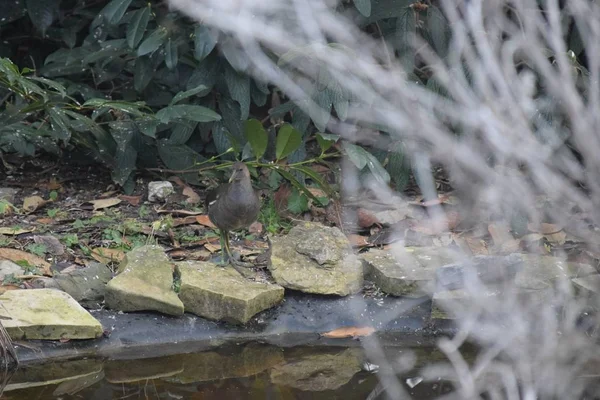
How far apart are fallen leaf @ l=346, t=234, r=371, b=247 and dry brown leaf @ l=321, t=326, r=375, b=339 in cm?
90

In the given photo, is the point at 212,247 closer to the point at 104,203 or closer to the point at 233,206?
the point at 233,206

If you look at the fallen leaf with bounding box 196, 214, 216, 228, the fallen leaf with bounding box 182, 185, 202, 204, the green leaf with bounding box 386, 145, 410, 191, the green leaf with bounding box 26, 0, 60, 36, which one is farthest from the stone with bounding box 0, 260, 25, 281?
the green leaf with bounding box 386, 145, 410, 191

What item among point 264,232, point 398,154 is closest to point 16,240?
point 264,232

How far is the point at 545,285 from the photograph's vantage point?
191 inches

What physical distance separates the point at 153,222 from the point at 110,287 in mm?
1172

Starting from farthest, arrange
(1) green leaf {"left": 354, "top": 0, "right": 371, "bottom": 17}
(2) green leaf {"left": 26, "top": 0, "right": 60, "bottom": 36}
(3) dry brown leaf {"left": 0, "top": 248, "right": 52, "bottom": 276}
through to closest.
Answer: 1. (2) green leaf {"left": 26, "top": 0, "right": 60, "bottom": 36}
2. (1) green leaf {"left": 354, "top": 0, "right": 371, "bottom": 17}
3. (3) dry brown leaf {"left": 0, "top": 248, "right": 52, "bottom": 276}

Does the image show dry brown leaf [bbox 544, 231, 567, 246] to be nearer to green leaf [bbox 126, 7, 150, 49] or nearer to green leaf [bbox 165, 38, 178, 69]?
green leaf [bbox 165, 38, 178, 69]

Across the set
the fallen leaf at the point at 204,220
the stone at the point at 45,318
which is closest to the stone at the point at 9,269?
the stone at the point at 45,318

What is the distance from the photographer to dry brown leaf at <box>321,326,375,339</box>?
4652 millimetres

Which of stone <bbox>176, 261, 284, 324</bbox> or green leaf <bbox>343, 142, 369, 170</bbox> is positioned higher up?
green leaf <bbox>343, 142, 369, 170</bbox>

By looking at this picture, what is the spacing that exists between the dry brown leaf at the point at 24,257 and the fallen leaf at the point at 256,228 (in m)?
1.35

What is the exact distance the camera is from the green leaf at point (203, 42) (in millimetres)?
5520

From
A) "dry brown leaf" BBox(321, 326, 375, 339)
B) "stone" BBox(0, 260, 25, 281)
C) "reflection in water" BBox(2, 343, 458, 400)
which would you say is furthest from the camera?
"stone" BBox(0, 260, 25, 281)

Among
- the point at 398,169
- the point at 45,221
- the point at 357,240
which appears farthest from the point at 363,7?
the point at 45,221
